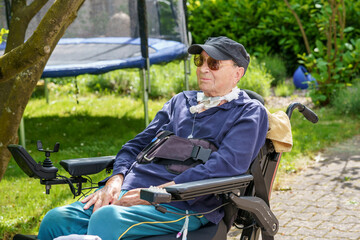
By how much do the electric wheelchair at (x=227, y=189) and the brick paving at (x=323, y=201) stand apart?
1.26 m

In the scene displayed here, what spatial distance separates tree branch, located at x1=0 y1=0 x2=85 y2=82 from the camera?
2994 mm

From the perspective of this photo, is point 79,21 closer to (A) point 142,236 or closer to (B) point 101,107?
(B) point 101,107

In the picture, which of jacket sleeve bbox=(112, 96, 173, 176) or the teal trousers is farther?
jacket sleeve bbox=(112, 96, 173, 176)

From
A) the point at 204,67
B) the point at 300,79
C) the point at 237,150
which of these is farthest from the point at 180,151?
the point at 300,79

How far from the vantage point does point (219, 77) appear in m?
3.19

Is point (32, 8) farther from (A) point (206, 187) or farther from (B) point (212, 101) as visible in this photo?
(A) point (206, 187)

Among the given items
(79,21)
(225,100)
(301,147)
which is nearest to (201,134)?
(225,100)

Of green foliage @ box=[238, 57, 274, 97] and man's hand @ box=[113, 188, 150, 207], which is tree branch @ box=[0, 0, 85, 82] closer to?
man's hand @ box=[113, 188, 150, 207]

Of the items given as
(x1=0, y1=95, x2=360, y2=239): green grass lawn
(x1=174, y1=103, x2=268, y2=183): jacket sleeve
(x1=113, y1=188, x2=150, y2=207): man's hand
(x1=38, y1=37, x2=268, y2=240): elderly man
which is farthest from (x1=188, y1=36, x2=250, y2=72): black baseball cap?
(x1=0, y1=95, x2=360, y2=239): green grass lawn

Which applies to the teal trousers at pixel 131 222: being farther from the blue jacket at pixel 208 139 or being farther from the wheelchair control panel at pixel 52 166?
the wheelchair control panel at pixel 52 166

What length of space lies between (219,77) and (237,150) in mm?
→ 507

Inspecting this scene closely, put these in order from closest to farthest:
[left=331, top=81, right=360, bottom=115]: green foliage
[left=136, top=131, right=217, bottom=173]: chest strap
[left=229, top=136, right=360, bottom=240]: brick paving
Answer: [left=136, top=131, right=217, bottom=173]: chest strap
[left=229, top=136, right=360, bottom=240]: brick paving
[left=331, top=81, right=360, bottom=115]: green foliage

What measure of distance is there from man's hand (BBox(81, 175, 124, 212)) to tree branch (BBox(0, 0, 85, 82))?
0.77 m

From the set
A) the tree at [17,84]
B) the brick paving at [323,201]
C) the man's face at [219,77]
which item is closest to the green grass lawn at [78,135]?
the brick paving at [323,201]
